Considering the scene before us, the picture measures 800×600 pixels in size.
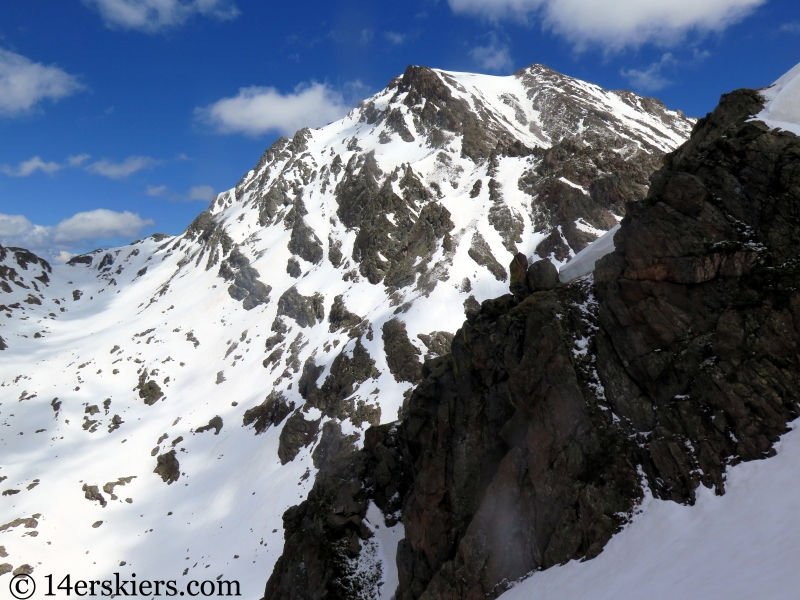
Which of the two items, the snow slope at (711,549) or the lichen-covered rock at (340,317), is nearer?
the snow slope at (711,549)

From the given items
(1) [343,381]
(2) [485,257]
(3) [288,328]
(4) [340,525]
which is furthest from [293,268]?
(4) [340,525]

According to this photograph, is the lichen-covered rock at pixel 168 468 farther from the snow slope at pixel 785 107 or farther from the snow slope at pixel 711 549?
the snow slope at pixel 785 107

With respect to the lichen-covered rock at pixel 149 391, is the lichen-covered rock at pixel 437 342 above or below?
below

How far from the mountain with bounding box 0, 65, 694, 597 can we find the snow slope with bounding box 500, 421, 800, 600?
13064 mm

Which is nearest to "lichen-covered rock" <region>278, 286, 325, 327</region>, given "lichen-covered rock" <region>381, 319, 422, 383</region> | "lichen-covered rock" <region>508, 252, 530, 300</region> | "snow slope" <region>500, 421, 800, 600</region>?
"lichen-covered rock" <region>381, 319, 422, 383</region>

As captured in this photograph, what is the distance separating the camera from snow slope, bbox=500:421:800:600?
10598 mm

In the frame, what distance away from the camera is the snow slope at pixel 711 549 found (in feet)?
34.8

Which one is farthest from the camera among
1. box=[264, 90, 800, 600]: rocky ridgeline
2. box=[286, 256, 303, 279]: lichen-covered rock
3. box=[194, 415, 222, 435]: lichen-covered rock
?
box=[286, 256, 303, 279]: lichen-covered rock

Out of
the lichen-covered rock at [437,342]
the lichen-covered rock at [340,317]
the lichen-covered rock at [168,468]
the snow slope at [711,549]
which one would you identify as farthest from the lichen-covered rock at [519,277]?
the lichen-covered rock at [168,468]

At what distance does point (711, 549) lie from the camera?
40.7 feet

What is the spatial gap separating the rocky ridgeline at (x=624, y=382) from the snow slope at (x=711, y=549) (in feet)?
1.68

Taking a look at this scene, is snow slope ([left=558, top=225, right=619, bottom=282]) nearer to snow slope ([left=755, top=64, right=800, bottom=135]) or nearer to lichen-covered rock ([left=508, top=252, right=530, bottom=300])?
lichen-covered rock ([left=508, top=252, right=530, bottom=300])

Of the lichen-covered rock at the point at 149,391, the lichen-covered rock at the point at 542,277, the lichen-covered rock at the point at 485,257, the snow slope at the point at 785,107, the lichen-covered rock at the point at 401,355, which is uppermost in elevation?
the lichen-covered rock at the point at 149,391

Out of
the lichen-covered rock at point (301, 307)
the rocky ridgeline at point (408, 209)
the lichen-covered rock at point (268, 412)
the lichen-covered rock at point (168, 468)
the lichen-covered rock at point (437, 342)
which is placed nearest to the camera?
the lichen-covered rock at point (437, 342)
